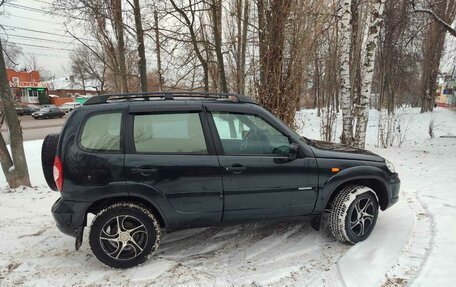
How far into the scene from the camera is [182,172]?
11.4 ft

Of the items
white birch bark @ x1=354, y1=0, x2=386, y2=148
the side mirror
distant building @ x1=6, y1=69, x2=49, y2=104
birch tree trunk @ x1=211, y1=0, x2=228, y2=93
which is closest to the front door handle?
the side mirror

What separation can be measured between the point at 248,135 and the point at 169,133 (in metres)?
0.93

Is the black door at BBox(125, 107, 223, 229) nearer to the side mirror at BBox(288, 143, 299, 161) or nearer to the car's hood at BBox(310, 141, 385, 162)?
the side mirror at BBox(288, 143, 299, 161)

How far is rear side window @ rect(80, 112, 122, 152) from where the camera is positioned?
3.46 metres

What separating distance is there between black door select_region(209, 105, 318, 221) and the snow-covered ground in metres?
0.52

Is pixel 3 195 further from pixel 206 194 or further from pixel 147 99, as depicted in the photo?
pixel 206 194

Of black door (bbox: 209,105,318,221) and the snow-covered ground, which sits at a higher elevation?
black door (bbox: 209,105,318,221)

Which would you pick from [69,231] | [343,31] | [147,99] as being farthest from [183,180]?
[343,31]

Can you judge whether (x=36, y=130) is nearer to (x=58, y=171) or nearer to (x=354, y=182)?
(x=58, y=171)

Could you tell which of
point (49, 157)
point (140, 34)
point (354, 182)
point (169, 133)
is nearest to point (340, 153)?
Result: point (354, 182)

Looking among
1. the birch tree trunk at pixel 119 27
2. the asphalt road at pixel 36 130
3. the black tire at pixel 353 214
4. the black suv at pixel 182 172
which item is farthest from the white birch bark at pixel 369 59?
the asphalt road at pixel 36 130

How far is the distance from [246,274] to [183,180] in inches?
46.9

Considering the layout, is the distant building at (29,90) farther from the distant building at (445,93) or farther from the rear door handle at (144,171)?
the distant building at (445,93)

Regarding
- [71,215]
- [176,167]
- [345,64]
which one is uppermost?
[345,64]
